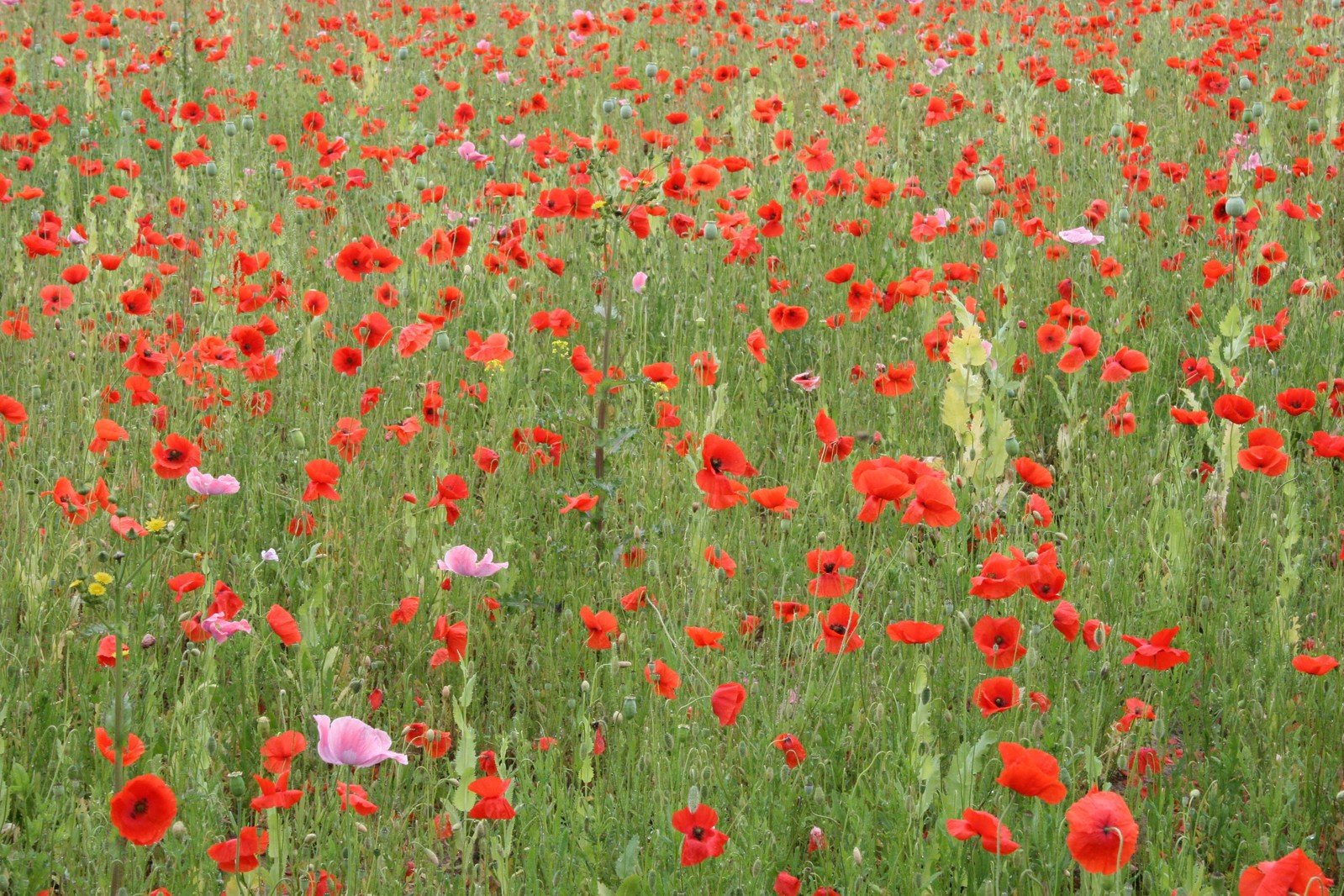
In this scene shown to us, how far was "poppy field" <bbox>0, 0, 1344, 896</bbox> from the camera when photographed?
183 centimetres

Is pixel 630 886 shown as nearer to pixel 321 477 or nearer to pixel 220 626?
pixel 220 626

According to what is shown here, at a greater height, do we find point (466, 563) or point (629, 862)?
point (466, 563)

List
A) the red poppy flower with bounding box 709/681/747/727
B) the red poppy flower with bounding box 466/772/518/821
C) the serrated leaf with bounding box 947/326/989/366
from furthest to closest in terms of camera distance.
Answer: the serrated leaf with bounding box 947/326/989/366 < the red poppy flower with bounding box 709/681/747/727 < the red poppy flower with bounding box 466/772/518/821

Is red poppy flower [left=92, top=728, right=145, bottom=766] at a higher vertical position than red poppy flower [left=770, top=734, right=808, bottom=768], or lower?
higher

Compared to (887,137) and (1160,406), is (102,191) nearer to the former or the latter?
(887,137)

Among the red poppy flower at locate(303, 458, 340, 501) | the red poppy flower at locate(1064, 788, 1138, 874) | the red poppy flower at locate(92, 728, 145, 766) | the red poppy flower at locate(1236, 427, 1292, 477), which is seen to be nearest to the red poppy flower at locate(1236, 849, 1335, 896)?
the red poppy flower at locate(1064, 788, 1138, 874)

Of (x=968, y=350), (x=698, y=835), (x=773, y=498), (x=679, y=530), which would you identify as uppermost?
(x=968, y=350)

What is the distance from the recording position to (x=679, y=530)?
2.82m

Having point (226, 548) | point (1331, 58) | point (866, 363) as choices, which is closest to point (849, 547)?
point (866, 363)

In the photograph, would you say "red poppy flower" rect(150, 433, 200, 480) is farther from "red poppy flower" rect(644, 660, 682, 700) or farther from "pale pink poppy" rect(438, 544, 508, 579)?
"red poppy flower" rect(644, 660, 682, 700)

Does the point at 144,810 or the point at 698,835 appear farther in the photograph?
the point at 698,835

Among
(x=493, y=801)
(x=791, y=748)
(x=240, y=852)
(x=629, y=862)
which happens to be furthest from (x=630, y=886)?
(x=240, y=852)

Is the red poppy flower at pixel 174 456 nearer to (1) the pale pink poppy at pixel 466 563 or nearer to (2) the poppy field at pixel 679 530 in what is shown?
(2) the poppy field at pixel 679 530

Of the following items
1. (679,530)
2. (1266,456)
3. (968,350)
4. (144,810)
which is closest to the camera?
(144,810)
